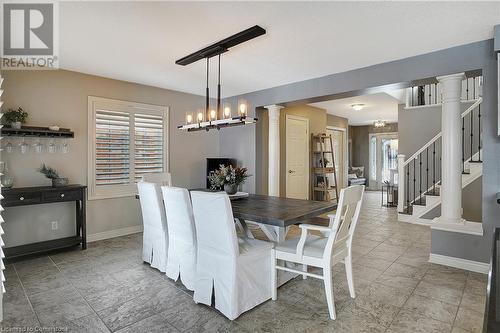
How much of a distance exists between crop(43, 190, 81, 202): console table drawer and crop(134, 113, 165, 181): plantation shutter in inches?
42.9

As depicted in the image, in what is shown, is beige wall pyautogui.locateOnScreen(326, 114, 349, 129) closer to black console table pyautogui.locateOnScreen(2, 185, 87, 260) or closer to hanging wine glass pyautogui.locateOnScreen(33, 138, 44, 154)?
black console table pyautogui.locateOnScreen(2, 185, 87, 260)

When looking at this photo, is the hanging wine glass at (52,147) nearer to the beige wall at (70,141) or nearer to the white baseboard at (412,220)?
the beige wall at (70,141)

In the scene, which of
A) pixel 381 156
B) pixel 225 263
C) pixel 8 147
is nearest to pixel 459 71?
pixel 225 263

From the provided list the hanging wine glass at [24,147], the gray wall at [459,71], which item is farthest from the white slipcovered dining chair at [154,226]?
the gray wall at [459,71]

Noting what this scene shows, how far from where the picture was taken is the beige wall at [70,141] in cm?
380

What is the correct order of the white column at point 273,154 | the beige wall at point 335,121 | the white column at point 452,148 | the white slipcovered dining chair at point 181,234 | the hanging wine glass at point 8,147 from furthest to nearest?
the beige wall at point 335,121 < the white column at point 273,154 < the hanging wine glass at point 8,147 < the white column at point 452,148 < the white slipcovered dining chair at point 181,234

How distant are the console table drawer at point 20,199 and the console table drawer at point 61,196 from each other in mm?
75

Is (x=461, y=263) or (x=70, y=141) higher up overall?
(x=70, y=141)

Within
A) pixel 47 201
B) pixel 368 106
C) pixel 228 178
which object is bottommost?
pixel 47 201

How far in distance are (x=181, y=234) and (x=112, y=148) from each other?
2515mm

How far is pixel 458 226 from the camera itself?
3395 mm

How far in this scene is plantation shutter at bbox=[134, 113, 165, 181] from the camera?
16.2 ft

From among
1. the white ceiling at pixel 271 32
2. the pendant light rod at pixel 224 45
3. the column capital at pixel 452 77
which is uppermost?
the white ceiling at pixel 271 32

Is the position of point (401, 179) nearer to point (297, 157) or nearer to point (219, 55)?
point (297, 157)
